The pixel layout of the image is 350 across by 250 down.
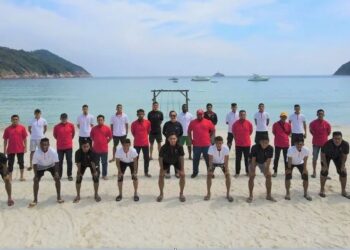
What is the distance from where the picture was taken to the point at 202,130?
10.2m

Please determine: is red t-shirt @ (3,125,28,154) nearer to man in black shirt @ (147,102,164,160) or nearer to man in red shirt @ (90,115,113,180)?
man in red shirt @ (90,115,113,180)

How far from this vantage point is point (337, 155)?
28.7 feet

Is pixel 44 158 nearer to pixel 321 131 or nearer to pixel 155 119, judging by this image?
pixel 155 119

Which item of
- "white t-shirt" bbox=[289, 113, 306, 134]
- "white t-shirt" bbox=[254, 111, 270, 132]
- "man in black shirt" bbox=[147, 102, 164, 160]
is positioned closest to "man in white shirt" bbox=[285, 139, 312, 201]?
"white t-shirt" bbox=[289, 113, 306, 134]

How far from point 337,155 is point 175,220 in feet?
13.6

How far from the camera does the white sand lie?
6.56 metres

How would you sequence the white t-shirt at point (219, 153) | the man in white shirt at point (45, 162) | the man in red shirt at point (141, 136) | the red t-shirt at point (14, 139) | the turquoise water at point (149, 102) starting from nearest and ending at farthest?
the man in white shirt at point (45, 162) → the white t-shirt at point (219, 153) → the red t-shirt at point (14, 139) → the man in red shirt at point (141, 136) → the turquoise water at point (149, 102)

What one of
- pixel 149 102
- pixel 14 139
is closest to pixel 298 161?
pixel 14 139

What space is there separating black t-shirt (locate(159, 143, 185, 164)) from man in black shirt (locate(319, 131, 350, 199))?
3396 mm

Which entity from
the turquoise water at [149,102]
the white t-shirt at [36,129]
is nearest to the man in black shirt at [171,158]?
the white t-shirt at [36,129]

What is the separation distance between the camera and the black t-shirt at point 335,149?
869 centimetres

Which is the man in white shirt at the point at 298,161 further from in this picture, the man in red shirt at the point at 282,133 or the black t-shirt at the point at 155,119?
the black t-shirt at the point at 155,119

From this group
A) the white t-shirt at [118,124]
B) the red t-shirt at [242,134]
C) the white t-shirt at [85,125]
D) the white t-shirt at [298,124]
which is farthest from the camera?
the white t-shirt at [118,124]

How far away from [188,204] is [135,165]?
1488 millimetres
